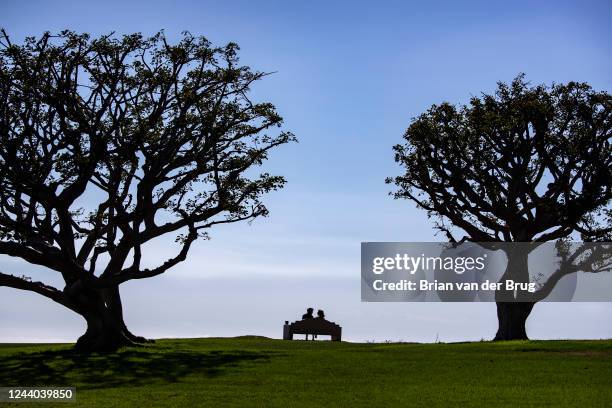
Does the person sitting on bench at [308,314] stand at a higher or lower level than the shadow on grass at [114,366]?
higher

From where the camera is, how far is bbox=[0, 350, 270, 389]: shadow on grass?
30.3m

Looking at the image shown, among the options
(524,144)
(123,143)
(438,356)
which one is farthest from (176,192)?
(524,144)

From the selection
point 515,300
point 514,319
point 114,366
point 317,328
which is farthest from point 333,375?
point 514,319

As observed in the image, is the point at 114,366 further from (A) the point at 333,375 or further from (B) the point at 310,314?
(B) the point at 310,314

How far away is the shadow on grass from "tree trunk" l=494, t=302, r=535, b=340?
21157mm

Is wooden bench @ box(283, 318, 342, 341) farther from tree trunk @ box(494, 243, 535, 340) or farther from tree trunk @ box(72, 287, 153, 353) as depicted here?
tree trunk @ box(72, 287, 153, 353)

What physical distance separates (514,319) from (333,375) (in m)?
27.2

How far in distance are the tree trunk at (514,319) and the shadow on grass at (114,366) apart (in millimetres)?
21157

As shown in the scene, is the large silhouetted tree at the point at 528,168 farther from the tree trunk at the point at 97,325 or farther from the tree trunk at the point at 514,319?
the tree trunk at the point at 97,325

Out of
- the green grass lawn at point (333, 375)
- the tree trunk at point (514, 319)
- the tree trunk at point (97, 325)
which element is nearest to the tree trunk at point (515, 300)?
the tree trunk at point (514, 319)

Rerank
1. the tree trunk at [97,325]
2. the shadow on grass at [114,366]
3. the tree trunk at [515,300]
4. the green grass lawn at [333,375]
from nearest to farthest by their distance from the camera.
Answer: the green grass lawn at [333,375] < the shadow on grass at [114,366] < the tree trunk at [97,325] < the tree trunk at [515,300]

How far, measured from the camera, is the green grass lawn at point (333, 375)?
24.7 metres

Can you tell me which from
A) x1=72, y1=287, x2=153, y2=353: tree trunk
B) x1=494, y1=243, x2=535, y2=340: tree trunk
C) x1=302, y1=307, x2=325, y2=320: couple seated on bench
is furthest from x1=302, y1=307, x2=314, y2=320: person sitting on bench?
x1=72, y1=287, x2=153, y2=353: tree trunk

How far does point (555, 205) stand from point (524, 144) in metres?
4.38
